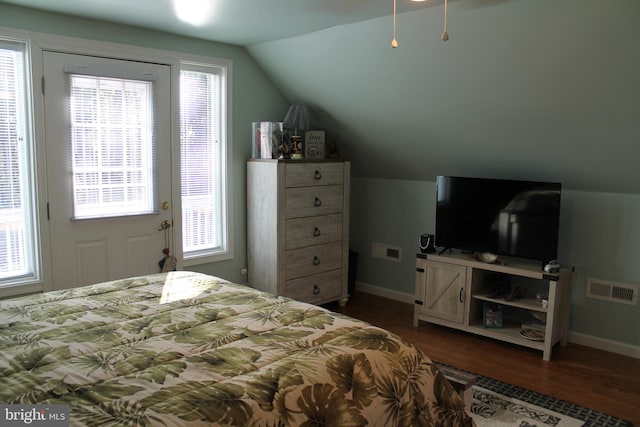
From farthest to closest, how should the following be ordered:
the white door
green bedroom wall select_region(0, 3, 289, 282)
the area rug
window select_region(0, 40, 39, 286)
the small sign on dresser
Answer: the small sign on dresser, green bedroom wall select_region(0, 3, 289, 282), the white door, window select_region(0, 40, 39, 286), the area rug

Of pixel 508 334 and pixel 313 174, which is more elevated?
pixel 313 174

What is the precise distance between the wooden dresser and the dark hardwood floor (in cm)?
62

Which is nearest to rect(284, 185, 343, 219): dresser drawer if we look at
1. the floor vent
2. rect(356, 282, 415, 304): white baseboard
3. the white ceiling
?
rect(356, 282, 415, 304): white baseboard

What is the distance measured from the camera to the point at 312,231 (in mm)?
4367

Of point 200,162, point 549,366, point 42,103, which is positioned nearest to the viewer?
point 42,103

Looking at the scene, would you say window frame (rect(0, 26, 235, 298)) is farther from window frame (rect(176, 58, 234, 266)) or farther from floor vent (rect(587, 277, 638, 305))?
floor vent (rect(587, 277, 638, 305))

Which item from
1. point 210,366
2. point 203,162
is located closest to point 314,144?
point 203,162

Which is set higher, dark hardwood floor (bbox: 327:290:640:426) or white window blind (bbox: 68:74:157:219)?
white window blind (bbox: 68:74:157:219)

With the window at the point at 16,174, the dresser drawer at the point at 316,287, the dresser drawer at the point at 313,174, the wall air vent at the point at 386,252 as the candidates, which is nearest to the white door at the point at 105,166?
the window at the point at 16,174

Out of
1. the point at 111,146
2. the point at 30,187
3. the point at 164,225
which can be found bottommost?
the point at 164,225

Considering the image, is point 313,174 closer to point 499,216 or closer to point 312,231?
point 312,231

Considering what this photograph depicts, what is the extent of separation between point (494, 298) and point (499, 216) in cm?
60

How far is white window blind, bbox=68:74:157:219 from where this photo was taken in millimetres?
3529

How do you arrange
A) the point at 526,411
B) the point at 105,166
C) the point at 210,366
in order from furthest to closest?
the point at 105,166 → the point at 526,411 → the point at 210,366
